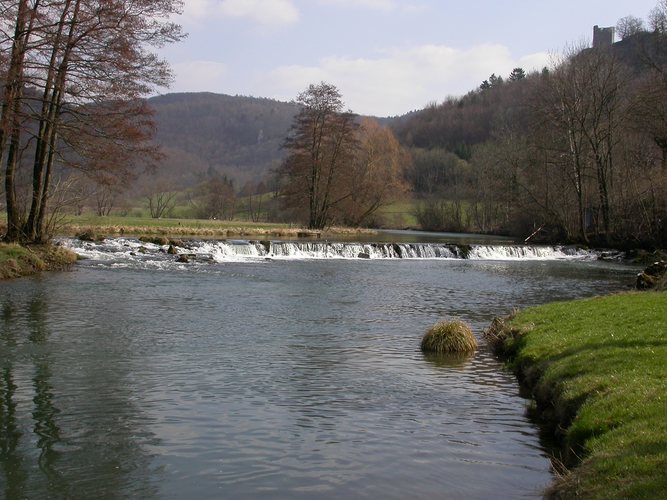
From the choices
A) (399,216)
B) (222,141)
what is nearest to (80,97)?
(399,216)

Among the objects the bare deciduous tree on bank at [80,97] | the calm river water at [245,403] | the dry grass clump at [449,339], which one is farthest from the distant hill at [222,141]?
the dry grass clump at [449,339]

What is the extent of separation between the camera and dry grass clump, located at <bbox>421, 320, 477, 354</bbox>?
13.5 m

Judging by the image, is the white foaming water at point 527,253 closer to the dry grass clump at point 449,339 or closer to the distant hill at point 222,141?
the dry grass clump at point 449,339

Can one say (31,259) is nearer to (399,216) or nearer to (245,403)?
(245,403)

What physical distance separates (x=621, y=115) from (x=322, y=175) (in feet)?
89.2

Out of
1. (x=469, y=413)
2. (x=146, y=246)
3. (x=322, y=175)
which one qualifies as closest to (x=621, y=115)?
(x=322, y=175)

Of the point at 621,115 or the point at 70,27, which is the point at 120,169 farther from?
the point at 621,115

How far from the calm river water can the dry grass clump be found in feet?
1.01

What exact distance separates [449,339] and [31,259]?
17267 millimetres

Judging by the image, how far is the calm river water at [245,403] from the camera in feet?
22.2

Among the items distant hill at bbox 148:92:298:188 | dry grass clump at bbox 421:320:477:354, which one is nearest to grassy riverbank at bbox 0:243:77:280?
dry grass clump at bbox 421:320:477:354

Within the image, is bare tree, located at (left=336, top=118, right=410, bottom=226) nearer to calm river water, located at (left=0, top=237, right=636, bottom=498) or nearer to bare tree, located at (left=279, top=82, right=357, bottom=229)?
bare tree, located at (left=279, top=82, right=357, bottom=229)

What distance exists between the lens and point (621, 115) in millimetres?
49406

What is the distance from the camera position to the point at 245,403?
30.9 ft
